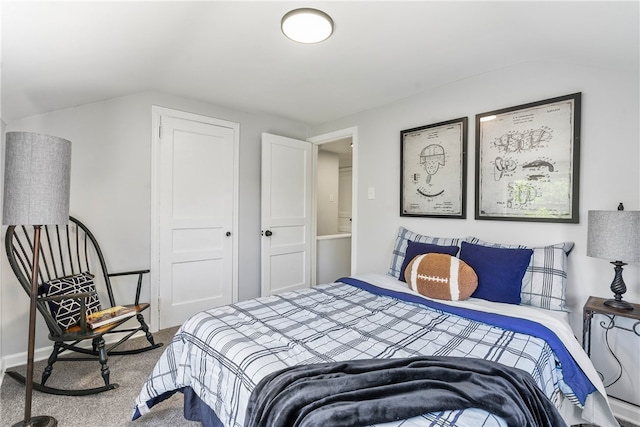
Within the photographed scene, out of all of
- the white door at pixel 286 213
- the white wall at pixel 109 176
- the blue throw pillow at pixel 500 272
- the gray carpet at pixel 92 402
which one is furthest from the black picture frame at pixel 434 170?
the white wall at pixel 109 176

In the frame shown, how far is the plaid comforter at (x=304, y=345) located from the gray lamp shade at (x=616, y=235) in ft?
2.19

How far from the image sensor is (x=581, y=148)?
2.02 meters

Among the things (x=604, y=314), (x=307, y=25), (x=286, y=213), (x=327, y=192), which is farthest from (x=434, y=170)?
(x=327, y=192)

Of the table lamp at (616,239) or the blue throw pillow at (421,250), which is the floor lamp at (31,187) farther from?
the table lamp at (616,239)

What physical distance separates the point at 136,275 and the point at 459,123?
10.3 feet

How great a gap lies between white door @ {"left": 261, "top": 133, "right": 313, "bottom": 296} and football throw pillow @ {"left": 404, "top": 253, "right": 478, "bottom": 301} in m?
1.92

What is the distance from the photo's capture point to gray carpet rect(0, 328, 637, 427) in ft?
5.62

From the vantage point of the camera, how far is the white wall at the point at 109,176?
2.35m

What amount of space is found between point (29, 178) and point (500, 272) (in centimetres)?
272

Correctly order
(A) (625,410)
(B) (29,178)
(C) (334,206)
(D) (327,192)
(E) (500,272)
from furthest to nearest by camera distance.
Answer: (C) (334,206)
(D) (327,192)
(E) (500,272)
(A) (625,410)
(B) (29,178)

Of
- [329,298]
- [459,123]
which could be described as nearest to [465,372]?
[329,298]

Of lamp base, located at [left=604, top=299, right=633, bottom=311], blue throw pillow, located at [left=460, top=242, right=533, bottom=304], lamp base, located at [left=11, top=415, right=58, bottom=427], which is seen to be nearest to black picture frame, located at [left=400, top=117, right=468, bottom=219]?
blue throw pillow, located at [left=460, top=242, right=533, bottom=304]

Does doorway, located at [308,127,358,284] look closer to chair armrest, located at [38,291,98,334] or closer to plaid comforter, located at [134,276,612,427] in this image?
plaid comforter, located at [134,276,612,427]

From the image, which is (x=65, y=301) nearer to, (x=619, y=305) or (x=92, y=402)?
(x=92, y=402)
